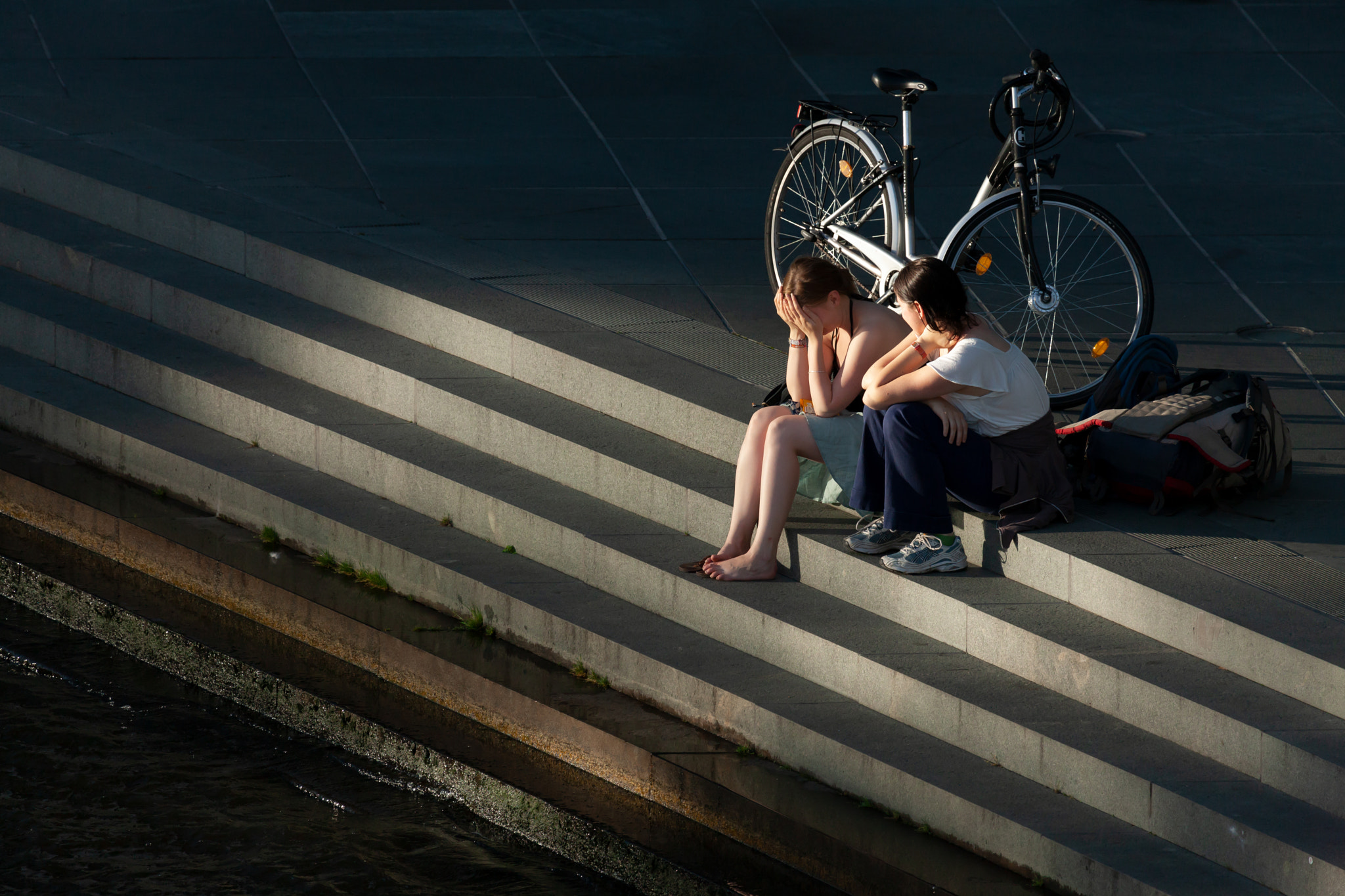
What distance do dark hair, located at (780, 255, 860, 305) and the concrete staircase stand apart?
61 centimetres

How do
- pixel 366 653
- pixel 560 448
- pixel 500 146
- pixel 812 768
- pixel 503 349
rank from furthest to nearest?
pixel 500 146
pixel 503 349
pixel 560 448
pixel 366 653
pixel 812 768

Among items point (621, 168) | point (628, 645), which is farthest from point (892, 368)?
point (621, 168)

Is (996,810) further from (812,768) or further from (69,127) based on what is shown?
(69,127)

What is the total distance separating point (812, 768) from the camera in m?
4.99

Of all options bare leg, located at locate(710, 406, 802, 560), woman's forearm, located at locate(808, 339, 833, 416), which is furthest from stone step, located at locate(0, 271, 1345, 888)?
woman's forearm, located at locate(808, 339, 833, 416)

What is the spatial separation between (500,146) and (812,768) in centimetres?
566

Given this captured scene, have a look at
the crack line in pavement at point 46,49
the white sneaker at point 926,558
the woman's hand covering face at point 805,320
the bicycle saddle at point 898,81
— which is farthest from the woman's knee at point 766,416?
the crack line in pavement at point 46,49

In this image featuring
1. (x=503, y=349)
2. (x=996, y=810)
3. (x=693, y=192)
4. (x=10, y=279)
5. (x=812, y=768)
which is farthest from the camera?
(x=693, y=192)

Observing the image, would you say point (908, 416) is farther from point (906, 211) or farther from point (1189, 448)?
point (906, 211)

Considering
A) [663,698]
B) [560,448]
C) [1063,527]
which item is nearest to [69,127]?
[560,448]

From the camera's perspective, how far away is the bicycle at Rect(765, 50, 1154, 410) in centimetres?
646

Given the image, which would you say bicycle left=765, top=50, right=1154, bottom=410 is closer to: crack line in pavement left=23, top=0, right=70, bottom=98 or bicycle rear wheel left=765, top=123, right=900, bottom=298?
bicycle rear wheel left=765, top=123, right=900, bottom=298

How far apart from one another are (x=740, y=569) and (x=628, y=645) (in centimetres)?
50

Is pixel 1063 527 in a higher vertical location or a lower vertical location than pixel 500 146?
lower
